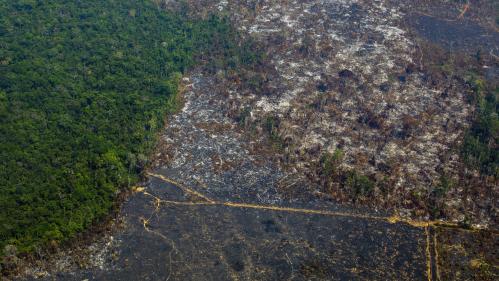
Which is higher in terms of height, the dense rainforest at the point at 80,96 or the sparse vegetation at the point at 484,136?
the dense rainforest at the point at 80,96

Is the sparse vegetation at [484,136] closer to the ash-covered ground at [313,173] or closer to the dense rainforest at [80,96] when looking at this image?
the ash-covered ground at [313,173]

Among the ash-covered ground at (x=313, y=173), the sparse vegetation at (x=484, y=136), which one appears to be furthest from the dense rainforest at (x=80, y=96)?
the sparse vegetation at (x=484, y=136)

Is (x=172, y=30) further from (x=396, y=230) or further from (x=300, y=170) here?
(x=396, y=230)

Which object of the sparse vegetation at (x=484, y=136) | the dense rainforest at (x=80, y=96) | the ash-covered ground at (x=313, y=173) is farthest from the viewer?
the sparse vegetation at (x=484, y=136)

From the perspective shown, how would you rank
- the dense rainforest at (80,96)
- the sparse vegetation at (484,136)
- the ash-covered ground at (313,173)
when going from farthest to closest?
the sparse vegetation at (484,136)
the dense rainforest at (80,96)
the ash-covered ground at (313,173)

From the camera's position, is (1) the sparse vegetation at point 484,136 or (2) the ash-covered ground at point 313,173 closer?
(2) the ash-covered ground at point 313,173

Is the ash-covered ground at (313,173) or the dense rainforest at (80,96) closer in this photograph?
the ash-covered ground at (313,173)

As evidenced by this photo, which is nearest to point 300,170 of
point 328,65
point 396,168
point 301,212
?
point 301,212
